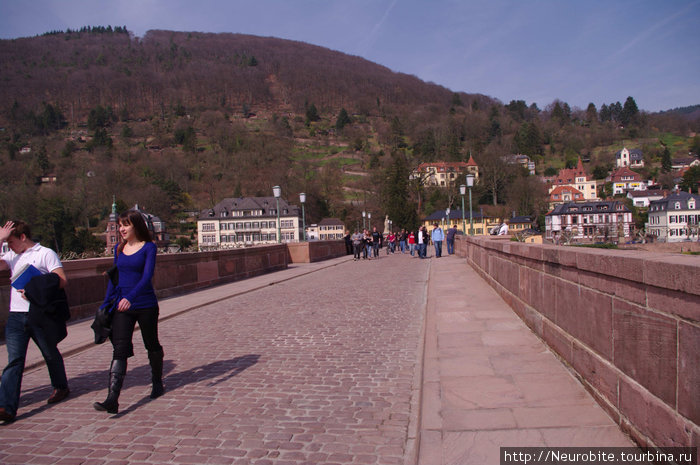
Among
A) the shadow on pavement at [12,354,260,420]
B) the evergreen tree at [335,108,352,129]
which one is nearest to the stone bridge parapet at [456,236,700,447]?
the shadow on pavement at [12,354,260,420]

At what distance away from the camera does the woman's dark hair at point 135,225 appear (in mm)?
4605

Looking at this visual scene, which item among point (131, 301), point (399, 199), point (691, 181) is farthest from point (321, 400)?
point (691, 181)

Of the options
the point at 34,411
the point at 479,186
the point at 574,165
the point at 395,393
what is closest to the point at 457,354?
the point at 395,393

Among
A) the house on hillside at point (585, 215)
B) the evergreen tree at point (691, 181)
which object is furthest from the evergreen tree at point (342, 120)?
the evergreen tree at point (691, 181)

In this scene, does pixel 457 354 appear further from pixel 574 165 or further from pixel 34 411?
pixel 574 165

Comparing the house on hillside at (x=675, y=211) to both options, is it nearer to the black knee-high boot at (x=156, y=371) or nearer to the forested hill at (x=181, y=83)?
the black knee-high boot at (x=156, y=371)

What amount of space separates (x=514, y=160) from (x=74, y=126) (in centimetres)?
12002

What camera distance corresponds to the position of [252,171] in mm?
103875

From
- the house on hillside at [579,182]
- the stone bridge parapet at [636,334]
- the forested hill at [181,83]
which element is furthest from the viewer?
the forested hill at [181,83]

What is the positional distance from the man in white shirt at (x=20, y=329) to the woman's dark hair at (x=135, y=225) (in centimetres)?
63

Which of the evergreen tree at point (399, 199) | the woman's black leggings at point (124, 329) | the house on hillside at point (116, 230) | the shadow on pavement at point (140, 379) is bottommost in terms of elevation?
the shadow on pavement at point (140, 379)

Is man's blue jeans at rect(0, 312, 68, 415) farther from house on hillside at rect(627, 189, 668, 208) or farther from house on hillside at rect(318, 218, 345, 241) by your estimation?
house on hillside at rect(627, 189, 668, 208)

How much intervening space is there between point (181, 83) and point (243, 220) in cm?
9300

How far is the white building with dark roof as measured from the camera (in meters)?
95.4
